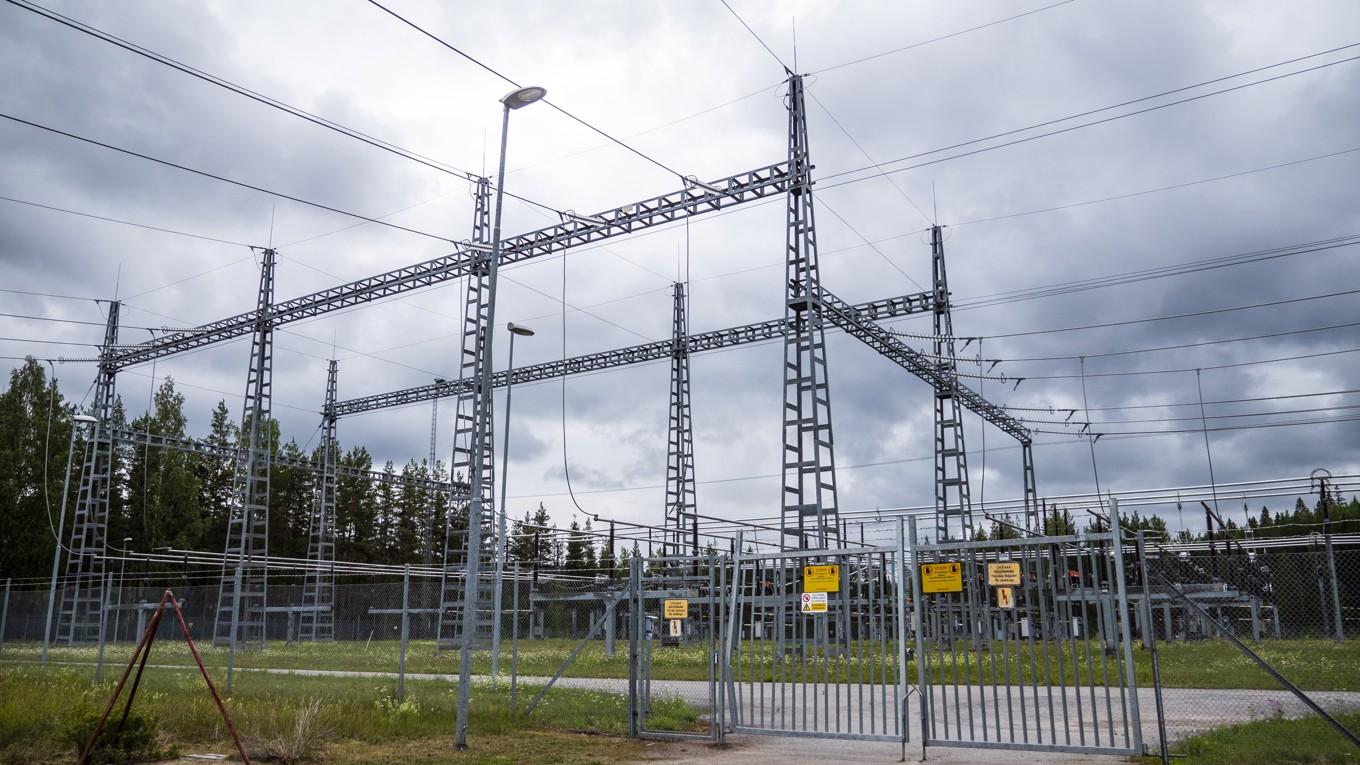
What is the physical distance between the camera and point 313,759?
10.6 metres

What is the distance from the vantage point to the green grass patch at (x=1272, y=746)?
8.94 metres

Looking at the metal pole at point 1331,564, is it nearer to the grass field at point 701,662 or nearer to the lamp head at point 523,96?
the grass field at point 701,662

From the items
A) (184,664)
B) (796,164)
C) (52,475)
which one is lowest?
→ (184,664)

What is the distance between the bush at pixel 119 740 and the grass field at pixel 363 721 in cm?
22

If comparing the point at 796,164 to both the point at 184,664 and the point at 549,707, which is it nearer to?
the point at 549,707

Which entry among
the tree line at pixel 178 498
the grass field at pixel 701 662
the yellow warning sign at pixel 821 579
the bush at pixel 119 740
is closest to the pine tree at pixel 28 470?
the tree line at pixel 178 498

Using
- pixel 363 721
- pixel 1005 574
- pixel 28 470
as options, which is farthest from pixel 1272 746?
pixel 28 470

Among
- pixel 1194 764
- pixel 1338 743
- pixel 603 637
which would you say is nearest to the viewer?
pixel 1194 764

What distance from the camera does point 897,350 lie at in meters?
28.2

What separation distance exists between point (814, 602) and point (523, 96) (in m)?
7.55

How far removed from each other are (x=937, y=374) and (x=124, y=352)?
27.8 metres

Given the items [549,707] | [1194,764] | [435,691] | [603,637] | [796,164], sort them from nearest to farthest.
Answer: [1194,764]
[549,707]
[435,691]
[796,164]
[603,637]

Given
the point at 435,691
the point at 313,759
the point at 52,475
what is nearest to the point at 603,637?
the point at 435,691

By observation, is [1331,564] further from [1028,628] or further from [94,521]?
[94,521]
